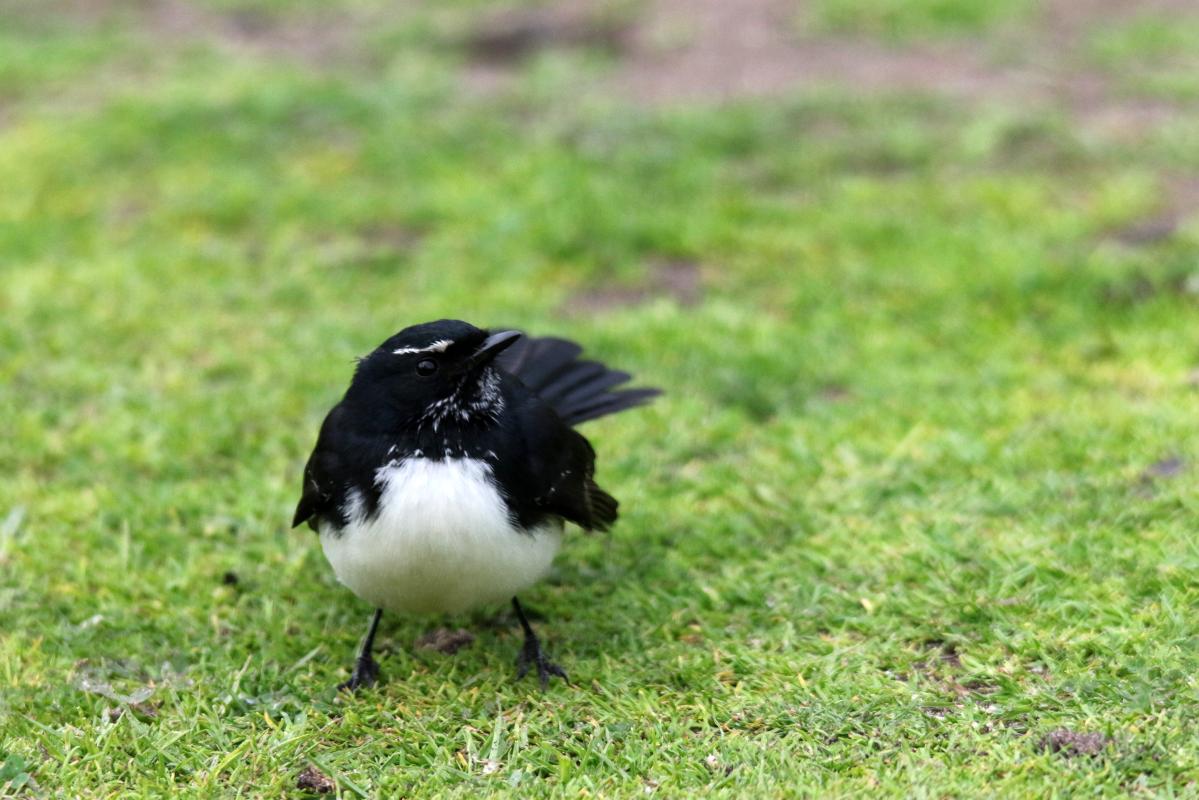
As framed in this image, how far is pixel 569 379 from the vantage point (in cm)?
513

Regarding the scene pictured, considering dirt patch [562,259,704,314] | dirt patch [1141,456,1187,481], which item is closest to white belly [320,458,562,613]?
dirt patch [1141,456,1187,481]

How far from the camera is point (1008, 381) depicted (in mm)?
6148

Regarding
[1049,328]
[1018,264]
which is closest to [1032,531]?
[1049,328]

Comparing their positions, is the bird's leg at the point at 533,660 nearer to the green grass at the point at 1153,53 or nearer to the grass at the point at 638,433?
the grass at the point at 638,433

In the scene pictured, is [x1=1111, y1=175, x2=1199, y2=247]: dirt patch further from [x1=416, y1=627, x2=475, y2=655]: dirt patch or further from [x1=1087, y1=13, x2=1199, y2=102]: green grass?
[x1=416, y1=627, x2=475, y2=655]: dirt patch

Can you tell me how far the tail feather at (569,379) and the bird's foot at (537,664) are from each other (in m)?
0.92

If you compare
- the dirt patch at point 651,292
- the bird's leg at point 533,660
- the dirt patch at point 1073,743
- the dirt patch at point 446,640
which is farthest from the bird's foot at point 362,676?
the dirt patch at point 651,292

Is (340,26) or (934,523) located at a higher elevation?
(340,26)

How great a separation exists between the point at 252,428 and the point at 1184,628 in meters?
3.72

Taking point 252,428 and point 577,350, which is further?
point 252,428

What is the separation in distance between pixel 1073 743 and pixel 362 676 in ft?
6.85

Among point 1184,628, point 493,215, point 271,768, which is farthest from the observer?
point 493,215

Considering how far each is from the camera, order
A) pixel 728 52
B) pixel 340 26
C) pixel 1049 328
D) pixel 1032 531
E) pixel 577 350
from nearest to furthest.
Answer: pixel 1032 531 < pixel 577 350 < pixel 1049 328 < pixel 728 52 < pixel 340 26

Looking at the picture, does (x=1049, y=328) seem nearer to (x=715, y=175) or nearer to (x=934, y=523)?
(x=934, y=523)
